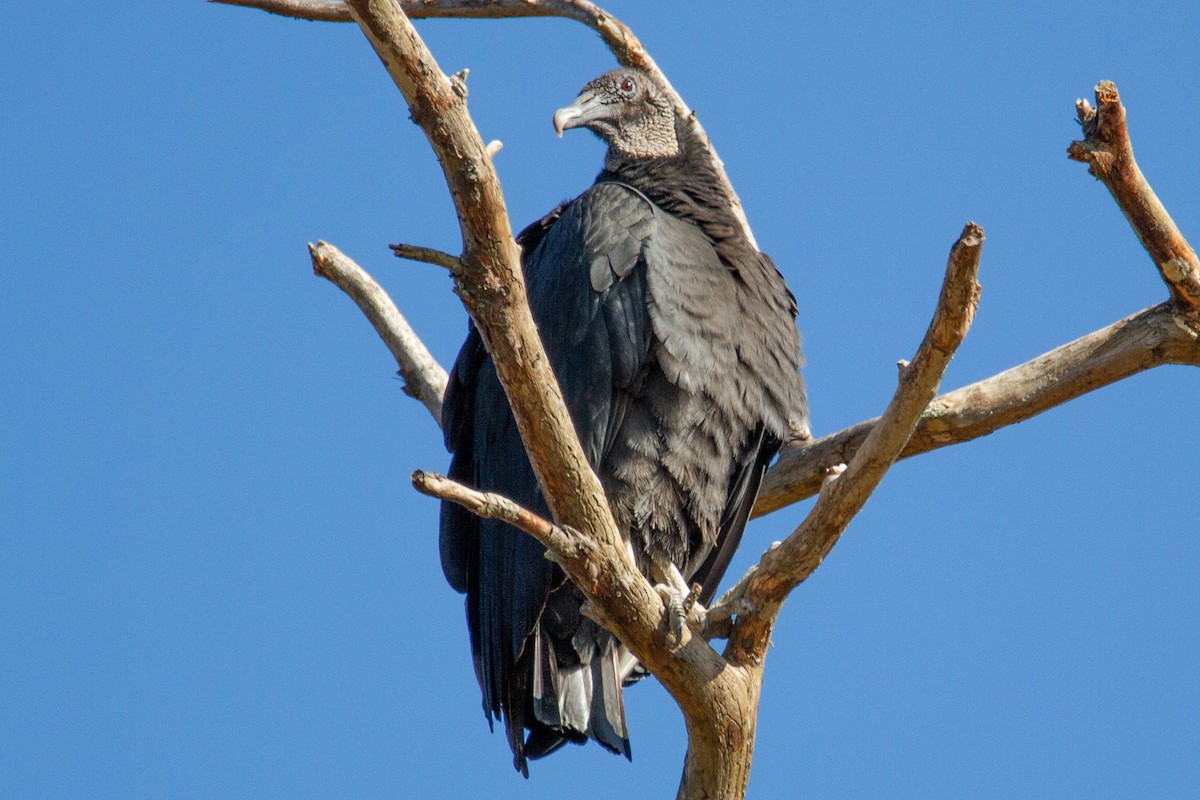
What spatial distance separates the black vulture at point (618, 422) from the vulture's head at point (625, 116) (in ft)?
2.01

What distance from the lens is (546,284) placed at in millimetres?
3762

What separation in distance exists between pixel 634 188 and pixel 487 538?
4.05ft

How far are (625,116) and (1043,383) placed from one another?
1.89 metres

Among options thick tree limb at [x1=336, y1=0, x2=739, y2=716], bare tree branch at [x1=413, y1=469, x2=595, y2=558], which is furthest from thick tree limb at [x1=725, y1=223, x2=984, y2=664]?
bare tree branch at [x1=413, y1=469, x2=595, y2=558]

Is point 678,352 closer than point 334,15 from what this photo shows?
Yes

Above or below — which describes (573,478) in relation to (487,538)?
below

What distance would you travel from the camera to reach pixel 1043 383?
3625 millimetres

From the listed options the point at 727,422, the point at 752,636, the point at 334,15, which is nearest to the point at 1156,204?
the point at 727,422

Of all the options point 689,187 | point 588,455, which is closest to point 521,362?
point 588,455

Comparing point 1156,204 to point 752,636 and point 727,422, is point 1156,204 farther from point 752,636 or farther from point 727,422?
point 752,636

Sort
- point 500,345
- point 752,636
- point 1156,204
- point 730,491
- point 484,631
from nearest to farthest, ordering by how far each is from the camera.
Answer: point 500,345 → point 752,636 → point 1156,204 → point 484,631 → point 730,491

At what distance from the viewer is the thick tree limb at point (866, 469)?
2342 mm

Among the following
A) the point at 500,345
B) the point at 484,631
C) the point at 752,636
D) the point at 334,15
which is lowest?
the point at 752,636

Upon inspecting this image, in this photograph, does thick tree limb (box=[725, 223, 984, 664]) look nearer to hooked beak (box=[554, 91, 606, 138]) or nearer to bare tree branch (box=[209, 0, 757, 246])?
hooked beak (box=[554, 91, 606, 138])
